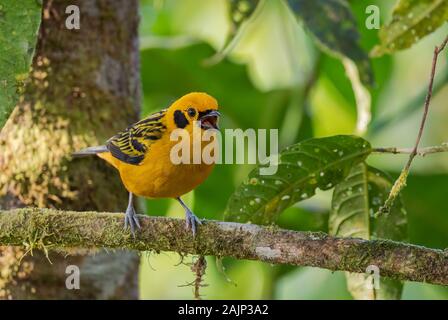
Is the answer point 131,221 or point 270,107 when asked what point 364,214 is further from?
point 270,107

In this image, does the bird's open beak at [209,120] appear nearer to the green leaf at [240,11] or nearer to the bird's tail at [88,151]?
the bird's tail at [88,151]

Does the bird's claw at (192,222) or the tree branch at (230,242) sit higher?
the bird's claw at (192,222)

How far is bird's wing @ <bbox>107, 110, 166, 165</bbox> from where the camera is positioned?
3246mm

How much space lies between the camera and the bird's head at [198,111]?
308 centimetres

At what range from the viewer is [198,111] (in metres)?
3.09

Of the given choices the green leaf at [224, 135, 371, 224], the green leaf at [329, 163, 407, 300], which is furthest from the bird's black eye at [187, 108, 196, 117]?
the green leaf at [329, 163, 407, 300]

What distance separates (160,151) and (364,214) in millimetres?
820

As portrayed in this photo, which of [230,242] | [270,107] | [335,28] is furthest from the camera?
[270,107]

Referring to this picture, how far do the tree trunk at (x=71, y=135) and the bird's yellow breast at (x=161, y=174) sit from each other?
0.68 ft

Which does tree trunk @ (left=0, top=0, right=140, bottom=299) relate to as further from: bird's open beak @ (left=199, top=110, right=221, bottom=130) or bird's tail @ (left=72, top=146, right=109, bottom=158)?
bird's open beak @ (left=199, top=110, right=221, bottom=130)

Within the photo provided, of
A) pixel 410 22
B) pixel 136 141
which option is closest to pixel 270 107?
pixel 136 141

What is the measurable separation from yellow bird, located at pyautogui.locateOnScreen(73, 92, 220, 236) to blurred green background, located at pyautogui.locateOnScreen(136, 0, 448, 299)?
0.55 m

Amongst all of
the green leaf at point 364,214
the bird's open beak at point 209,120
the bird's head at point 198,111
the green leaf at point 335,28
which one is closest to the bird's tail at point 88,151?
the bird's head at point 198,111
